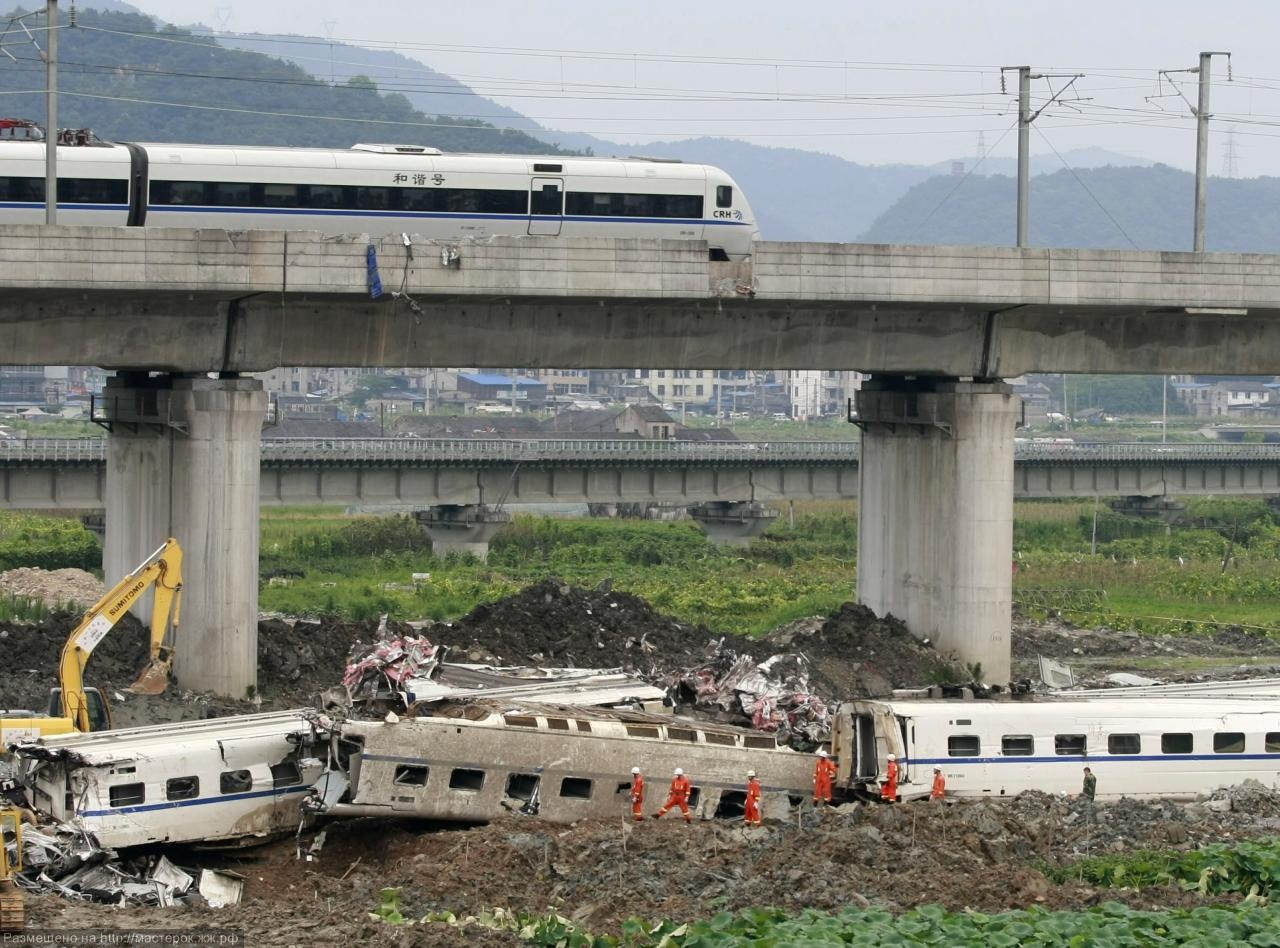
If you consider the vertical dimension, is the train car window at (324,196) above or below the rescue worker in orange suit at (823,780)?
above

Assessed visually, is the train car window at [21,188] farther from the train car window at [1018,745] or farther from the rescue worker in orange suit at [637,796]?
the train car window at [1018,745]

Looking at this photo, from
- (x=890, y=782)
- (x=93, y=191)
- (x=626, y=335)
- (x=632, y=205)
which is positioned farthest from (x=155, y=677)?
(x=632, y=205)

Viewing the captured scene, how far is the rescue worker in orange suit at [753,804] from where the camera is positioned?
25.2 metres

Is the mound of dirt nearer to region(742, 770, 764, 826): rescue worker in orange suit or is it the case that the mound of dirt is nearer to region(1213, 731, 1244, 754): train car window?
region(1213, 731, 1244, 754): train car window

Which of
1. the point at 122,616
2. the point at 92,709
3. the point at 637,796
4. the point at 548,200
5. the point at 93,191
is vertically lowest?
the point at 637,796

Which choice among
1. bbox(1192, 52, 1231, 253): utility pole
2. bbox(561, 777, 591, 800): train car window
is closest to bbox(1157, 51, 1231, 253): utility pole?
bbox(1192, 52, 1231, 253): utility pole

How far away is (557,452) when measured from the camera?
71.7 metres

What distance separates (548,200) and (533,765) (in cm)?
1605

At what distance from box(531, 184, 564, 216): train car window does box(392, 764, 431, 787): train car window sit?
16.3 m

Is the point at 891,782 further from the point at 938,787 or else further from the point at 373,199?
the point at 373,199

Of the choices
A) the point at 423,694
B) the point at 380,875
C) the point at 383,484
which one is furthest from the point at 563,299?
the point at 383,484

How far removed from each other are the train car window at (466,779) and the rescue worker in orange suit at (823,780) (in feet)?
14.9

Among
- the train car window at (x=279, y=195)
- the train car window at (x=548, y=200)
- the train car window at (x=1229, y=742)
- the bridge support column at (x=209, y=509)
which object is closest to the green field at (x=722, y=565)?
the train car window at (x=548, y=200)

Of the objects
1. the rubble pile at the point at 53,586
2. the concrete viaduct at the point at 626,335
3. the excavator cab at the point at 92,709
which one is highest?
the concrete viaduct at the point at 626,335
